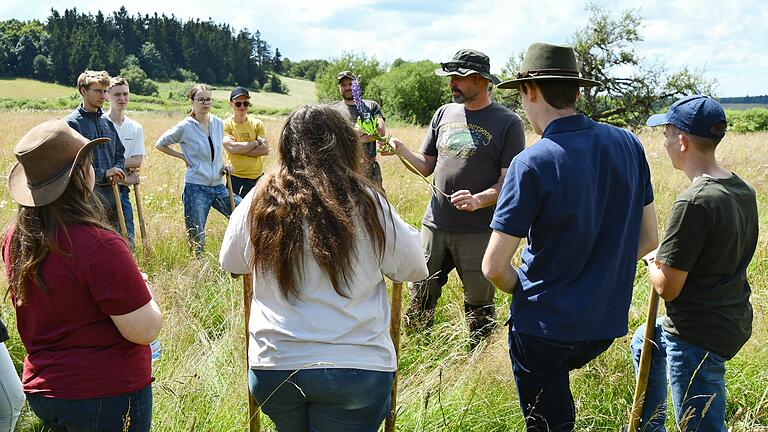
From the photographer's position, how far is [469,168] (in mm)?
4242

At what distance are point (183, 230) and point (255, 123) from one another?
1.42 meters

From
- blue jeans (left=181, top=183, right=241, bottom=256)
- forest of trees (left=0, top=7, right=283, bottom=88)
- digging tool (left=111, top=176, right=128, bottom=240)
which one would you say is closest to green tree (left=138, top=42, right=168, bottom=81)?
forest of trees (left=0, top=7, right=283, bottom=88)

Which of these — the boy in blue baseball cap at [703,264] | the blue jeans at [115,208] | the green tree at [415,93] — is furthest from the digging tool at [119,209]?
the green tree at [415,93]

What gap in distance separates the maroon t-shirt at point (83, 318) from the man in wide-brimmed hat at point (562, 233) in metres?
1.31

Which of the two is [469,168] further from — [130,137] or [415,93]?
[415,93]

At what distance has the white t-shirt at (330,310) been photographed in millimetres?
2166

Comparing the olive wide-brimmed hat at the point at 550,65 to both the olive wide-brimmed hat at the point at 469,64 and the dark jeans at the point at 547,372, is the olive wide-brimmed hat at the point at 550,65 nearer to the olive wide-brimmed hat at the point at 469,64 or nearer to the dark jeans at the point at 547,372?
the dark jeans at the point at 547,372

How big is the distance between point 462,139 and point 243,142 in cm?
342

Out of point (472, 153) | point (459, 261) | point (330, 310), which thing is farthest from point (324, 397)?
point (472, 153)

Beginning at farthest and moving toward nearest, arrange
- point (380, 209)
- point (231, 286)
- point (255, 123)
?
point (255, 123) < point (231, 286) < point (380, 209)

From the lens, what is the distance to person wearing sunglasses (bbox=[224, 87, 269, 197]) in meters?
6.95

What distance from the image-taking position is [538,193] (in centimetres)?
232

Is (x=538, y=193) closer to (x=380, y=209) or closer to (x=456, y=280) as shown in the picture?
(x=380, y=209)

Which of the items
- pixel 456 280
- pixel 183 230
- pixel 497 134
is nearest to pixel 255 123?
pixel 183 230
